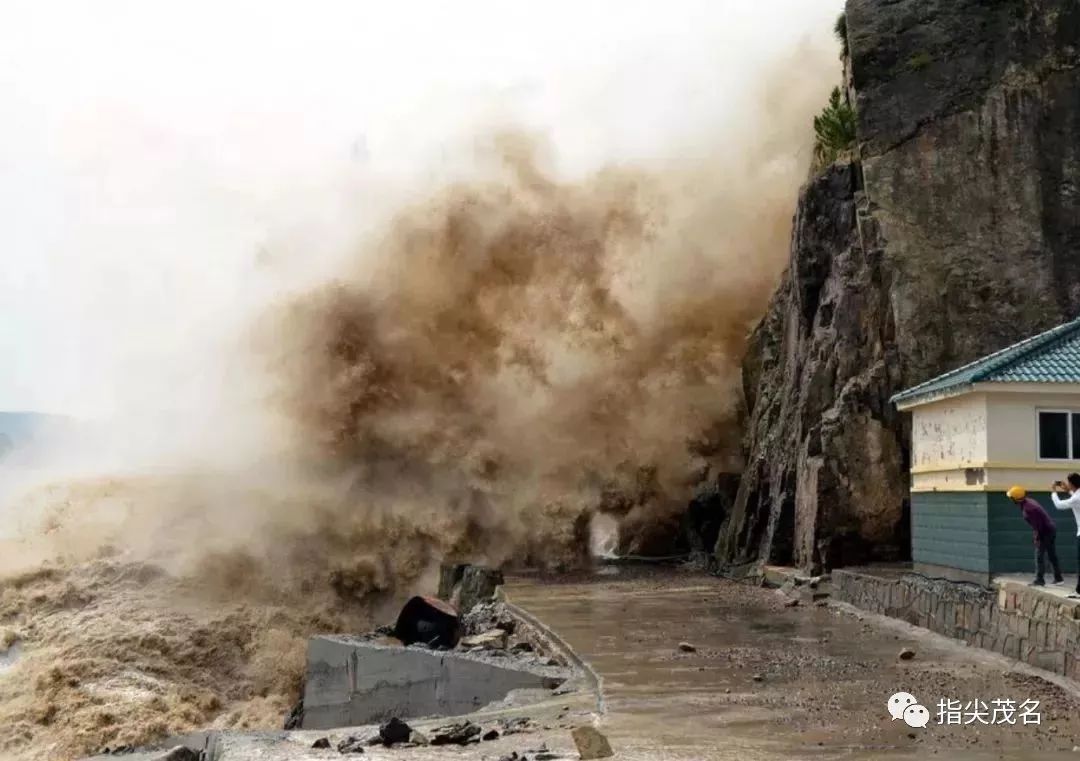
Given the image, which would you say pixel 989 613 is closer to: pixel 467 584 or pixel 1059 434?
pixel 1059 434

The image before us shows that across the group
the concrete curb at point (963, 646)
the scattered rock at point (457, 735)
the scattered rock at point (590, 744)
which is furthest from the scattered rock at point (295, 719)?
the scattered rock at point (590, 744)

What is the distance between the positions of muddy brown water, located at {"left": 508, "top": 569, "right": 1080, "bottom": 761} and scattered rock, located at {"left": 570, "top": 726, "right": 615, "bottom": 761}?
12 cm

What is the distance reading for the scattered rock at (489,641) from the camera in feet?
48.3

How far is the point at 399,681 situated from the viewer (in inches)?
587

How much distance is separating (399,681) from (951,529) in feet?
23.7

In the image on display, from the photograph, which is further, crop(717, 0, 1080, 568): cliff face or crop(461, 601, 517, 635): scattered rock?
crop(717, 0, 1080, 568): cliff face

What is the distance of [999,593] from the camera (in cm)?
1209

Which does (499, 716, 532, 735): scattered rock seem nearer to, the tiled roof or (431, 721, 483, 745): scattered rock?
(431, 721, 483, 745): scattered rock

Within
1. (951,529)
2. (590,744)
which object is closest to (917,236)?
(951,529)

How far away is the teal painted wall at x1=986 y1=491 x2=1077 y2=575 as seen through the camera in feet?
43.2

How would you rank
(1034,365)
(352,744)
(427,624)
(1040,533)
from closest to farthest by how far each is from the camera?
(352,744) < (1040,533) < (1034,365) < (427,624)

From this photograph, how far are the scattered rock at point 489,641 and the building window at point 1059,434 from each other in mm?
6955

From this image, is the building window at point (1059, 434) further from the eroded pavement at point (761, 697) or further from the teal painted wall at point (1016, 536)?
the eroded pavement at point (761, 697)

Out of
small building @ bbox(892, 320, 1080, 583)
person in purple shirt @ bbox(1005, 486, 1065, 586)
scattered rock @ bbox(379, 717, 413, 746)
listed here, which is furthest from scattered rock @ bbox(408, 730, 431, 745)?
small building @ bbox(892, 320, 1080, 583)
